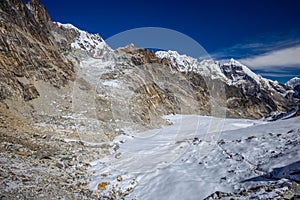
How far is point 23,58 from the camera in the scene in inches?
961

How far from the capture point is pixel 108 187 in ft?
31.6

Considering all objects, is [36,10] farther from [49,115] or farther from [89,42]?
[89,42]

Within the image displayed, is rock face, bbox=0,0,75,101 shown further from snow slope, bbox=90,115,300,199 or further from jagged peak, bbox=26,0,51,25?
snow slope, bbox=90,115,300,199

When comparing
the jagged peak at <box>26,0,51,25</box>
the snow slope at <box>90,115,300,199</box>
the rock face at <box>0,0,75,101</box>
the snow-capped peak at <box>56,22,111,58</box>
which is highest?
the snow-capped peak at <box>56,22,111,58</box>

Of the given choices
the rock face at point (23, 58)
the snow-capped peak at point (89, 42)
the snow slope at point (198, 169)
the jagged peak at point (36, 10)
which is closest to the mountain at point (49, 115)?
the rock face at point (23, 58)

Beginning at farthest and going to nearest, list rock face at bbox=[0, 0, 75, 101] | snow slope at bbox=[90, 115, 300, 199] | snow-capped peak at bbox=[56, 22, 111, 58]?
snow-capped peak at bbox=[56, 22, 111, 58] < rock face at bbox=[0, 0, 75, 101] < snow slope at bbox=[90, 115, 300, 199]

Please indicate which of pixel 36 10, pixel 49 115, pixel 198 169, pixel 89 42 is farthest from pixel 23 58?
pixel 89 42

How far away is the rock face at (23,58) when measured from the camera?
20.2m

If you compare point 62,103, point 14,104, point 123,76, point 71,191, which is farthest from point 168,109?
point 71,191

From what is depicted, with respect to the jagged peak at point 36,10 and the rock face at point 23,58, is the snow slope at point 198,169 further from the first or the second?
the jagged peak at point 36,10

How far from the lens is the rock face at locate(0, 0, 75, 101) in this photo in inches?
795

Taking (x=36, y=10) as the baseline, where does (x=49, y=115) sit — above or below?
below

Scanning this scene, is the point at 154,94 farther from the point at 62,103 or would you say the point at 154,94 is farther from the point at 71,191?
the point at 71,191

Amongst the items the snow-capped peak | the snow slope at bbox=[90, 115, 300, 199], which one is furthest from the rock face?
the snow-capped peak
